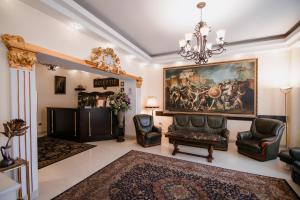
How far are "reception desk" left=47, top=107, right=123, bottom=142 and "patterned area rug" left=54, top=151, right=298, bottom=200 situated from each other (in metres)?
2.27

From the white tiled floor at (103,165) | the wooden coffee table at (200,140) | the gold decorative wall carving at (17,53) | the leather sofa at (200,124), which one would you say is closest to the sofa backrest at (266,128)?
the white tiled floor at (103,165)

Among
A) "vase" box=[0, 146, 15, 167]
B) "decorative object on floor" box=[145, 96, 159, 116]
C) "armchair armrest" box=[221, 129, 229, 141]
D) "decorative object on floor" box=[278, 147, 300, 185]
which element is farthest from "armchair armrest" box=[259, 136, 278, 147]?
"vase" box=[0, 146, 15, 167]

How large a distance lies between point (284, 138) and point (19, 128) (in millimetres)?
6425

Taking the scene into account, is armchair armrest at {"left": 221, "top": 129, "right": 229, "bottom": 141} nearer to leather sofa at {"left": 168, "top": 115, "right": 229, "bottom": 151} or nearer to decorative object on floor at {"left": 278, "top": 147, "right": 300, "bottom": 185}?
leather sofa at {"left": 168, "top": 115, "right": 229, "bottom": 151}

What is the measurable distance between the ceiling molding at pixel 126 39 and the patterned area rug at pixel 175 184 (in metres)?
3.04

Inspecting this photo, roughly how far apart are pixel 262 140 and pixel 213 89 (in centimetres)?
215

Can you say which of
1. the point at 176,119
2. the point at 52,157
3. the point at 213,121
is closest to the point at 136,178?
the point at 52,157

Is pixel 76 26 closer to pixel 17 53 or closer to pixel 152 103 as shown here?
pixel 17 53

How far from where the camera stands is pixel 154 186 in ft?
8.02

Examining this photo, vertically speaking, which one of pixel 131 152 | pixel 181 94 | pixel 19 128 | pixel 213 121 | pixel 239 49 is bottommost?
pixel 131 152

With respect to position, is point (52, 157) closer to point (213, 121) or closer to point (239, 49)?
point (213, 121)

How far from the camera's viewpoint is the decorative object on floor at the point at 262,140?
3412 mm

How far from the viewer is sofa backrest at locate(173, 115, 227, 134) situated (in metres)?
4.65

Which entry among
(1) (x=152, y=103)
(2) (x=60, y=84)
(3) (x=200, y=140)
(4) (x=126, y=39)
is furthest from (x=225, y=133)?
(2) (x=60, y=84)
